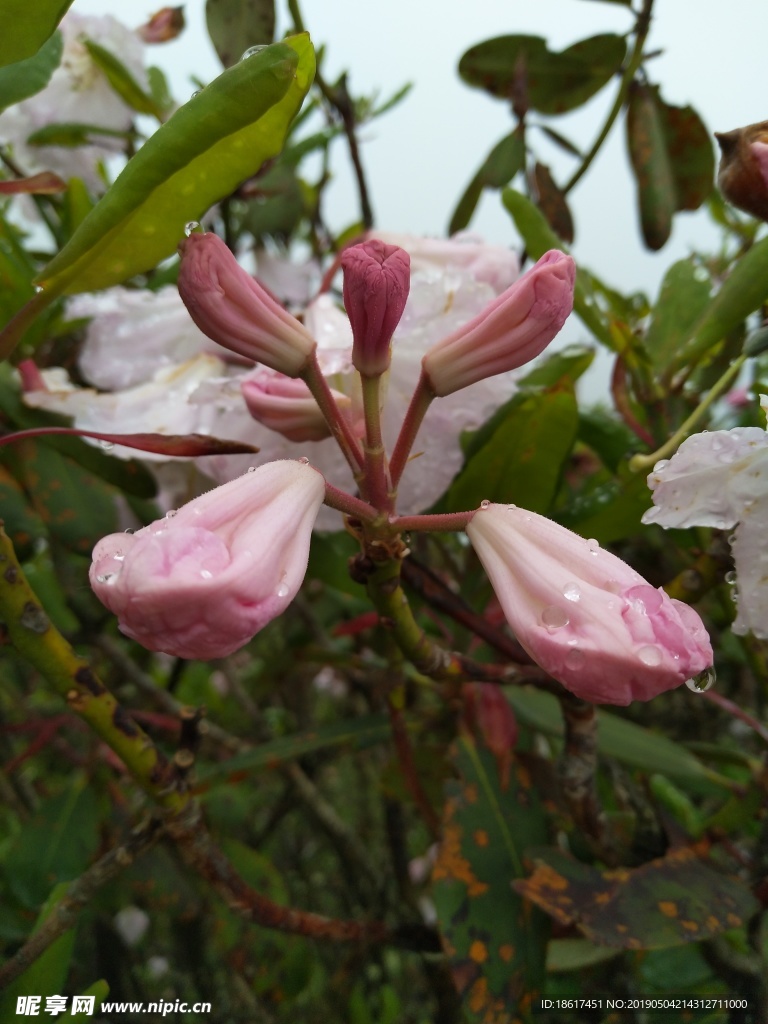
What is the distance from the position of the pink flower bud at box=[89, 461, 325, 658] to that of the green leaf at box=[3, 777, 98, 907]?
66 centimetres

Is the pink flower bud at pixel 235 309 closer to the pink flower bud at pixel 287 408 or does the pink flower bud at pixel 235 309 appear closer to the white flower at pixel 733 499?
the pink flower bud at pixel 287 408

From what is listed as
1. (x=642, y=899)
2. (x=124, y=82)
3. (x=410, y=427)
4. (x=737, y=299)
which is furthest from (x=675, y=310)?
(x=124, y=82)

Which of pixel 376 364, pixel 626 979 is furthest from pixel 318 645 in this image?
pixel 376 364

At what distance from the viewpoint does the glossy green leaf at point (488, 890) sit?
0.58 metres

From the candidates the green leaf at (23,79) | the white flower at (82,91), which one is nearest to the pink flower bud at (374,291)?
the green leaf at (23,79)

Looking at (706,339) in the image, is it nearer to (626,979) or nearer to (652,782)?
(652,782)

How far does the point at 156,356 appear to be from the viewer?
79 centimetres

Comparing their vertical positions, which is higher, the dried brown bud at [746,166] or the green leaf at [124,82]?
the green leaf at [124,82]

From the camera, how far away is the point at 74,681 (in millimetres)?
516

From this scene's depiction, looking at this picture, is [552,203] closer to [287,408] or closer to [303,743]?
[287,408]

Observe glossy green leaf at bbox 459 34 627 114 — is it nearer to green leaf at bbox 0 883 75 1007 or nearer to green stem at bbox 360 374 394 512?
green stem at bbox 360 374 394 512

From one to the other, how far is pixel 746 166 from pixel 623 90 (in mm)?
475

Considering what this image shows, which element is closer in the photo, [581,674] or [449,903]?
[581,674]

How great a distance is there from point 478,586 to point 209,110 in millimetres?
525
